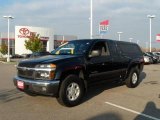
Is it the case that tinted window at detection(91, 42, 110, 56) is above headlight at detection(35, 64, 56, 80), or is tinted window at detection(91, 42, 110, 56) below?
above

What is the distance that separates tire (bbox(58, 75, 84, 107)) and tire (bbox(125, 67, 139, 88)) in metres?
3.40

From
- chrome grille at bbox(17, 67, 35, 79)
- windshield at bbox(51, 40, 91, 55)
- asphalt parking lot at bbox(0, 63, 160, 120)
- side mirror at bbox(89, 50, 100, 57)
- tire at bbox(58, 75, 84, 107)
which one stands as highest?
windshield at bbox(51, 40, 91, 55)

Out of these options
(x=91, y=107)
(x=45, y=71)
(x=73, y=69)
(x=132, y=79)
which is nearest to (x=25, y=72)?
(x=45, y=71)

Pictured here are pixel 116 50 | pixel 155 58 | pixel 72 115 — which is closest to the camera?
pixel 72 115

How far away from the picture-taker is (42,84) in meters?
7.86

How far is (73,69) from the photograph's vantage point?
27.7ft

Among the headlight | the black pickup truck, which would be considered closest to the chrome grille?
the black pickup truck

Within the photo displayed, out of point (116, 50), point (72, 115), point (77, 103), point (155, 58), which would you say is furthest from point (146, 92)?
point (155, 58)

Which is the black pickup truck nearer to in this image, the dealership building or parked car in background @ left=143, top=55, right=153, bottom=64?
parked car in background @ left=143, top=55, right=153, bottom=64

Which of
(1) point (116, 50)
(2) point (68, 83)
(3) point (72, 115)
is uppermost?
(1) point (116, 50)

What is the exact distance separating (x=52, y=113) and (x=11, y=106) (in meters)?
1.41

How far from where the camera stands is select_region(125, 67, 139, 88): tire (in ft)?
38.0

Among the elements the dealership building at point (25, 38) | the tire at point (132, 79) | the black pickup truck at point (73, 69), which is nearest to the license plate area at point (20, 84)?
the black pickup truck at point (73, 69)

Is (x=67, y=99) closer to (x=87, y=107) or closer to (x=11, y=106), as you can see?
(x=87, y=107)
